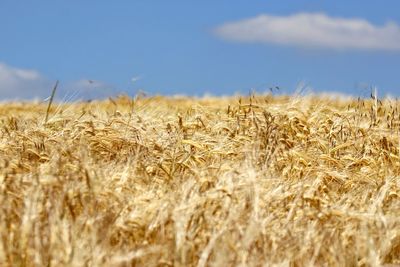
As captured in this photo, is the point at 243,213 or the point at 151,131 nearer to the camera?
the point at 243,213

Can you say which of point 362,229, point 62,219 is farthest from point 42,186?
point 362,229

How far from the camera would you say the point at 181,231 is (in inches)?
179

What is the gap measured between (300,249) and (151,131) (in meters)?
3.36

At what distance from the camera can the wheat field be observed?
14.6 feet

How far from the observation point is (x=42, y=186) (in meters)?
4.83

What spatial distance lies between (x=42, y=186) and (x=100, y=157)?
214cm

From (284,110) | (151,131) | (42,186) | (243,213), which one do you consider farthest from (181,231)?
(284,110)

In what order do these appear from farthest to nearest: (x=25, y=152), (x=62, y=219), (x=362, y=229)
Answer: (x=25, y=152), (x=362, y=229), (x=62, y=219)

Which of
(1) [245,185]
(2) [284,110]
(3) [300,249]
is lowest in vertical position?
(3) [300,249]

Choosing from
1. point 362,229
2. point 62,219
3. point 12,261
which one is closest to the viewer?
point 12,261

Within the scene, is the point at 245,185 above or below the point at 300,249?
above

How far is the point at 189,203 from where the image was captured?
16.1 ft

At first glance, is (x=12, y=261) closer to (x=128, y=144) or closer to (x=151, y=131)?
(x=128, y=144)

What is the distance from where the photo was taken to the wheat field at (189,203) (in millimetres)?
4453
